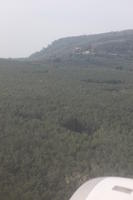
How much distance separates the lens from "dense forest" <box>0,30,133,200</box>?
56.9 feet

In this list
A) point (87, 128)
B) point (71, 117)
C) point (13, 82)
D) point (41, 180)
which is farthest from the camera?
point (13, 82)

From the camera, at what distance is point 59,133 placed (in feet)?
85.3

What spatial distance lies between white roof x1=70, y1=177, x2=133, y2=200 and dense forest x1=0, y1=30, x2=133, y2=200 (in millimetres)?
7031

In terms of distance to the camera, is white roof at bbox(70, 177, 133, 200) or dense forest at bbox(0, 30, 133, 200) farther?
A: dense forest at bbox(0, 30, 133, 200)

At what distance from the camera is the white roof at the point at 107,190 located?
6.47 m

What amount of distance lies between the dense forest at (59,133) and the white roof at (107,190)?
703 cm

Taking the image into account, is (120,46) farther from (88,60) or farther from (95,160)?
(95,160)

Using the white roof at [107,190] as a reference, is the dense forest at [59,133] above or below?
below

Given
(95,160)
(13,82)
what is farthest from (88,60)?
(95,160)

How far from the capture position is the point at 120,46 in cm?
8988

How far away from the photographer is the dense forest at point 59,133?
17344 millimetres

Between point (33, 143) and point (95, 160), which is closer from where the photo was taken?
point (95, 160)

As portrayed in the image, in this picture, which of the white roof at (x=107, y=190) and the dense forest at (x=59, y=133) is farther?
the dense forest at (x=59, y=133)

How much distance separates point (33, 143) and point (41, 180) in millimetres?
5415
